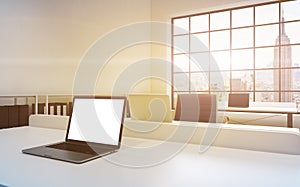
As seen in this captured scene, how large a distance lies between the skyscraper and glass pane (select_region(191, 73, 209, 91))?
4.27ft

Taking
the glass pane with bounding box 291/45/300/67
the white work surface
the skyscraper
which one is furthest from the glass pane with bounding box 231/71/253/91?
the white work surface

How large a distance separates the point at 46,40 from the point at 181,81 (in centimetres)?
314

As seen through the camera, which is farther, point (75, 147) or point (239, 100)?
point (239, 100)

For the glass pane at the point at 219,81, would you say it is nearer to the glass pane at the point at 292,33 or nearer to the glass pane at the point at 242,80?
the glass pane at the point at 242,80

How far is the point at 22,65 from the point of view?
9.68ft

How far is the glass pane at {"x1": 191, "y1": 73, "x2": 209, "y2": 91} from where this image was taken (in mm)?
5309

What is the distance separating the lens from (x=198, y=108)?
8.89 feet

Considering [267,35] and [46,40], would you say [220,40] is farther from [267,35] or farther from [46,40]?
[46,40]

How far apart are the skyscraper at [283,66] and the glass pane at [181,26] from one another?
1.80m

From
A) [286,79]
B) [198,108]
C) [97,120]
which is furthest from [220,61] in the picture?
[97,120]

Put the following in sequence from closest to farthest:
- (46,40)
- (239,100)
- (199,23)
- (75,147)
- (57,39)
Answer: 1. (75,147)
2. (46,40)
3. (57,39)
4. (239,100)
5. (199,23)

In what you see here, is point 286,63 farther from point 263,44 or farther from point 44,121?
point 44,121

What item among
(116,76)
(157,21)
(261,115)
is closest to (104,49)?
(116,76)

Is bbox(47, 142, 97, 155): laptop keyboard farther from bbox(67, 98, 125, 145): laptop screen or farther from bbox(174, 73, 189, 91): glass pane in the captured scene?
bbox(174, 73, 189, 91): glass pane
